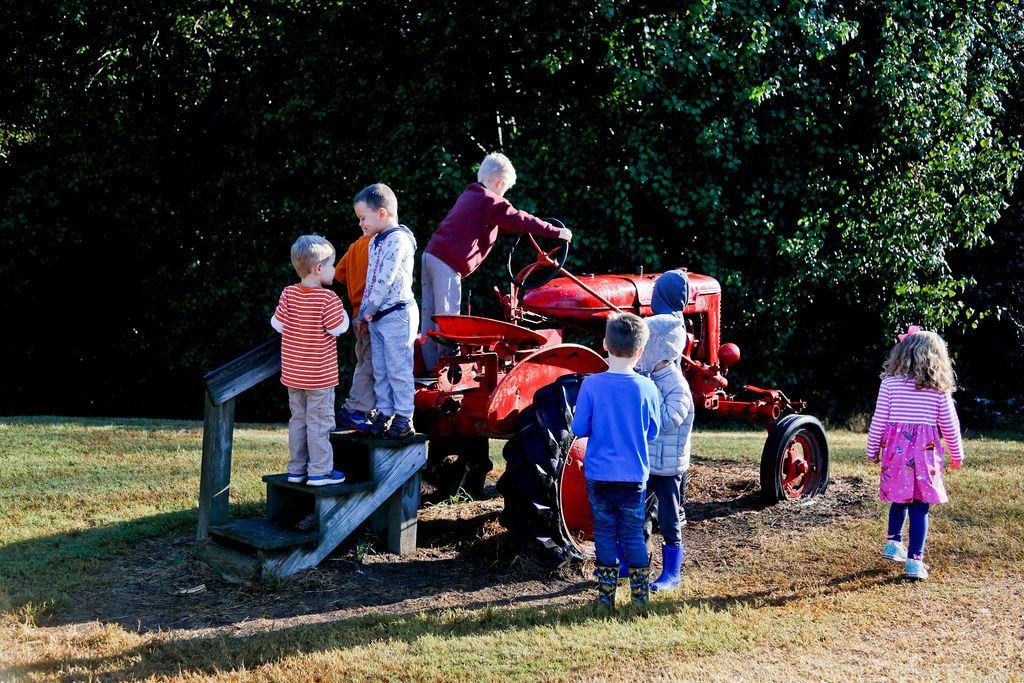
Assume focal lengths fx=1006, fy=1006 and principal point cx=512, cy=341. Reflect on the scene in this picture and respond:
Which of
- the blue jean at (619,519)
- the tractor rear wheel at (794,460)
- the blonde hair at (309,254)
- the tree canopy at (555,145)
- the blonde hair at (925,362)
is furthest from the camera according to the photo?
the tree canopy at (555,145)

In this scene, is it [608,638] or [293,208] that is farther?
Result: [293,208]

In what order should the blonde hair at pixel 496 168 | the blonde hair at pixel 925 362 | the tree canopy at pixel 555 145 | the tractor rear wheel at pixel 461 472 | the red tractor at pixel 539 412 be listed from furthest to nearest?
1. the tree canopy at pixel 555 145
2. the tractor rear wheel at pixel 461 472
3. the blonde hair at pixel 496 168
4. the blonde hair at pixel 925 362
5. the red tractor at pixel 539 412

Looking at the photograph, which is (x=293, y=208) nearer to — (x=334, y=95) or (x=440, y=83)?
(x=334, y=95)

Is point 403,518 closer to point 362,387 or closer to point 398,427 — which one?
point 398,427

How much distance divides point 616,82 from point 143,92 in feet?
21.6

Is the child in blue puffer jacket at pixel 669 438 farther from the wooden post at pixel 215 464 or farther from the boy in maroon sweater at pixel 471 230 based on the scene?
the wooden post at pixel 215 464

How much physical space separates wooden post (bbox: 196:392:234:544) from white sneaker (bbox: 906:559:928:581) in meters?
3.61

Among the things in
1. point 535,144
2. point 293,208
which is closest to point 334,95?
point 293,208

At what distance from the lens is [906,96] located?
11.4 meters

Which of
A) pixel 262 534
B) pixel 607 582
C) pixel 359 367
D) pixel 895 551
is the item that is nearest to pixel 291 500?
pixel 262 534

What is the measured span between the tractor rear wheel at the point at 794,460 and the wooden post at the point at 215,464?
11.3ft

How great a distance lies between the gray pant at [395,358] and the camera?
5273mm

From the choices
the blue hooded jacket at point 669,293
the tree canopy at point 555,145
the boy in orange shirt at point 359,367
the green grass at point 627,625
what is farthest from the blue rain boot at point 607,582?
the tree canopy at point 555,145

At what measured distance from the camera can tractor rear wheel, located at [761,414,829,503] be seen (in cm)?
664
